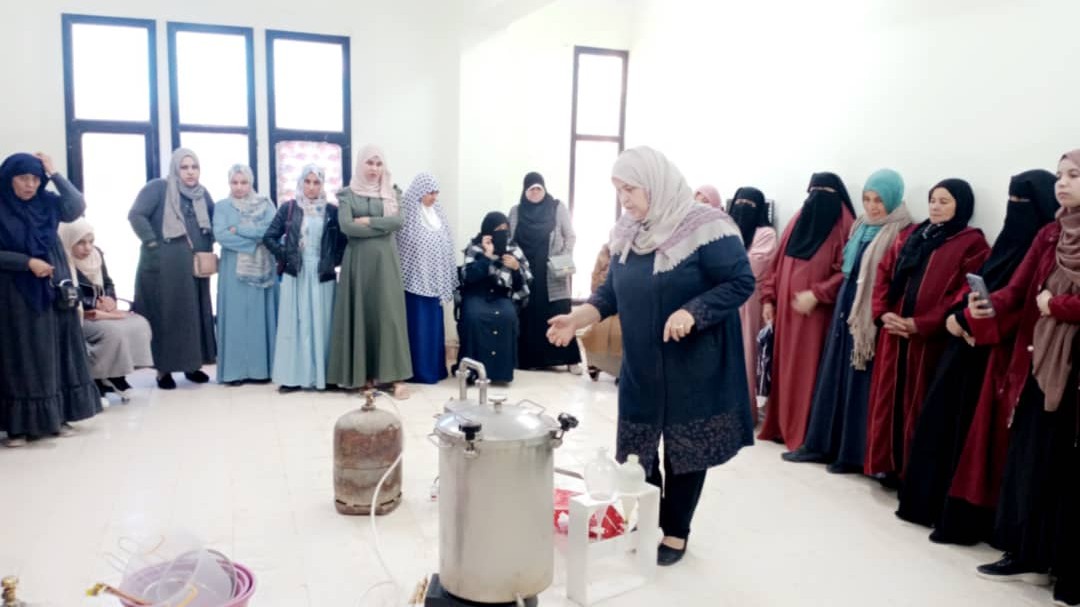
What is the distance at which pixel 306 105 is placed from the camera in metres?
6.13

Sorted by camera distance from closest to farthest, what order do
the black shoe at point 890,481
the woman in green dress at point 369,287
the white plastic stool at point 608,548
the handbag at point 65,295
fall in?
the white plastic stool at point 608,548 → the black shoe at point 890,481 → the handbag at point 65,295 → the woman in green dress at point 369,287

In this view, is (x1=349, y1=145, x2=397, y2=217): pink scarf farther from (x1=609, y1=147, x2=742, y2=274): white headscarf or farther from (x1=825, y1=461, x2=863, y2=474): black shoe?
(x1=825, y1=461, x2=863, y2=474): black shoe

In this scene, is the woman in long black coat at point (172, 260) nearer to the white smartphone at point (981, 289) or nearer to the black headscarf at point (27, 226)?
the black headscarf at point (27, 226)

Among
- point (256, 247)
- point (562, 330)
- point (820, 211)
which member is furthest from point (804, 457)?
point (256, 247)

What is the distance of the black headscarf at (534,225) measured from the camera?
5.79m

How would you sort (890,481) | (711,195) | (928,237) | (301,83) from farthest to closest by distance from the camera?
(301,83) < (711,195) < (890,481) < (928,237)

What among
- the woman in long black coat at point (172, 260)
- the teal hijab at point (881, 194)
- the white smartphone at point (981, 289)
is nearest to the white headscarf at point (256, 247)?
the woman in long black coat at point (172, 260)

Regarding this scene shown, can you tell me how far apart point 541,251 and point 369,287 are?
126cm

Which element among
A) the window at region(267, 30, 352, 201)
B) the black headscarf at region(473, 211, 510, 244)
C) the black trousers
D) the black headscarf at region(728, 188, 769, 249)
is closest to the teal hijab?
the black headscarf at region(728, 188, 769, 249)

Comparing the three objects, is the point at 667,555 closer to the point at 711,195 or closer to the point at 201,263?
the point at 711,195

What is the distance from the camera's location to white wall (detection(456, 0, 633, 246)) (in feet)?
19.6

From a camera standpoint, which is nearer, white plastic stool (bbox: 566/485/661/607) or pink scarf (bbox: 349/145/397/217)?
white plastic stool (bbox: 566/485/661/607)

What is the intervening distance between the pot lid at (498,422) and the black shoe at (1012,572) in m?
1.64

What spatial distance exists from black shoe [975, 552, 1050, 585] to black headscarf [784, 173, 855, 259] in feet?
5.48
